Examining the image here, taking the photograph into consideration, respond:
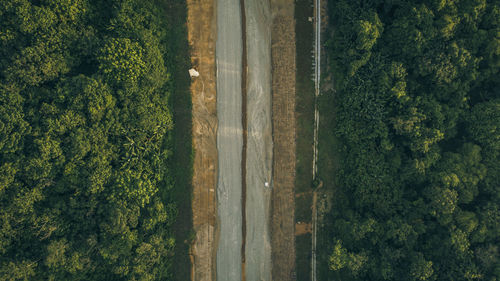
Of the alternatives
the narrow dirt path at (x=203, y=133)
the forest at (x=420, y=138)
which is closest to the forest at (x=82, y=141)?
the narrow dirt path at (x=203, y=133)

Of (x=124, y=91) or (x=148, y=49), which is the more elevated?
(x=148, y=49)

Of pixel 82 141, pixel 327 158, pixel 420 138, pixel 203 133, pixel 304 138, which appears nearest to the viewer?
pixel 82 141

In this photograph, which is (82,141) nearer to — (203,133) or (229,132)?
(203,133)

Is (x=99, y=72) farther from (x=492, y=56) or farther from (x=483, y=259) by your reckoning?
(x=483, y=259)

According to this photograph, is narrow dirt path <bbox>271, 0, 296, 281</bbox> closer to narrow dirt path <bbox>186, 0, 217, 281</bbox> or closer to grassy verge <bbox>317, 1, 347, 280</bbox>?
grassy verge <bbox>317, 1, 347, 280</bbox>

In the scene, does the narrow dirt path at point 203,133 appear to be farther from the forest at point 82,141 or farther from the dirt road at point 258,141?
the dirt road at point 258,141

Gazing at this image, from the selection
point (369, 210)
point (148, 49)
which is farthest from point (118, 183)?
point (369, 210)

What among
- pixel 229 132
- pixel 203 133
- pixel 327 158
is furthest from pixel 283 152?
pixel 203 133
